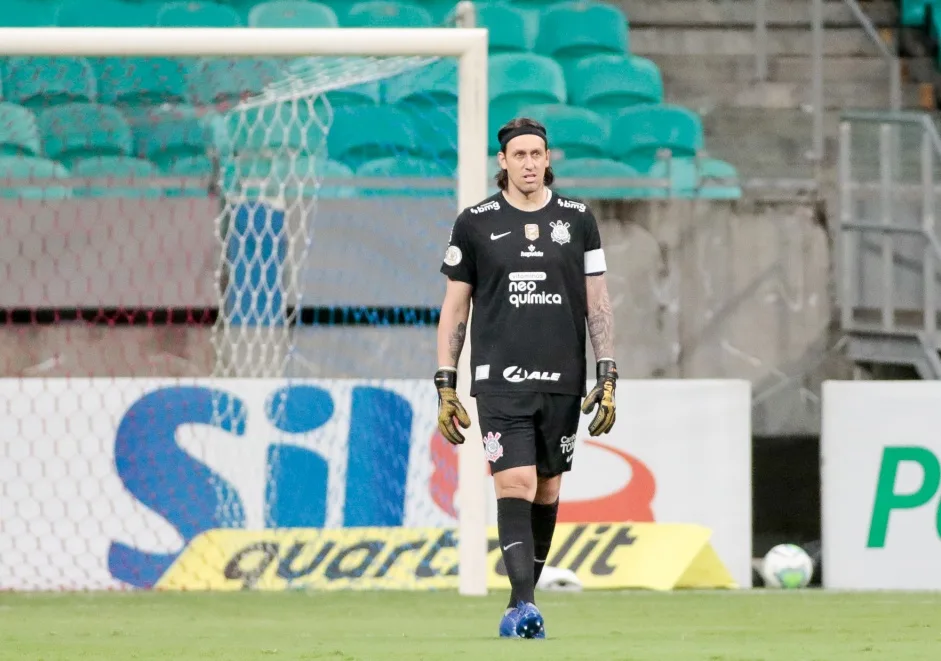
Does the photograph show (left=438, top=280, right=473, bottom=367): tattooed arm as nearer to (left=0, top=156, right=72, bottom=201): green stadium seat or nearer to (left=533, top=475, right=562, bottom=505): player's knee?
(left=533, top=475, right=562, bottom=505): player's knee

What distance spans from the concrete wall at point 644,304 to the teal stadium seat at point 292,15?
296 cm

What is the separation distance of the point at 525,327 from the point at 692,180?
5667 mm

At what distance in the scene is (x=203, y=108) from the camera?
1112cm

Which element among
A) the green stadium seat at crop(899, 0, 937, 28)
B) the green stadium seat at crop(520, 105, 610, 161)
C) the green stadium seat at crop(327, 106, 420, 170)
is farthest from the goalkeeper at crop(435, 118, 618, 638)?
the green stadium seat at crop(899, 0, 937, 28)

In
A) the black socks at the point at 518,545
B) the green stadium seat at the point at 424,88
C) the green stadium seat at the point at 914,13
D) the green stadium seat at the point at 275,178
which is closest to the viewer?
the black socks at the point at 518,545

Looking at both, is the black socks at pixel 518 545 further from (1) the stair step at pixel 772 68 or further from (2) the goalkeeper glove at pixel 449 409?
(1) the stair step at pixel 772 68

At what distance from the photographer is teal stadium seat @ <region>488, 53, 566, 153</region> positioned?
1310 centimetres

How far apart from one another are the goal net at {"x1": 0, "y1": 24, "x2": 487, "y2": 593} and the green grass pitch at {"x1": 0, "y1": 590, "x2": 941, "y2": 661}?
1.76 feet

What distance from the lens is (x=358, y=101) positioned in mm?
12680

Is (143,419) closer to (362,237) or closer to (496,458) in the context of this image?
(362,237)

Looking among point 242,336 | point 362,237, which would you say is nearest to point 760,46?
point 362,237

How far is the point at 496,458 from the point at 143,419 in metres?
4.20

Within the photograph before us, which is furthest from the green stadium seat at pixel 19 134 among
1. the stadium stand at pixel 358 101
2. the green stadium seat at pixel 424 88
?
the green stadium seat at pixel 424 88

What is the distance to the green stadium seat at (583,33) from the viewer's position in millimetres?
13875
